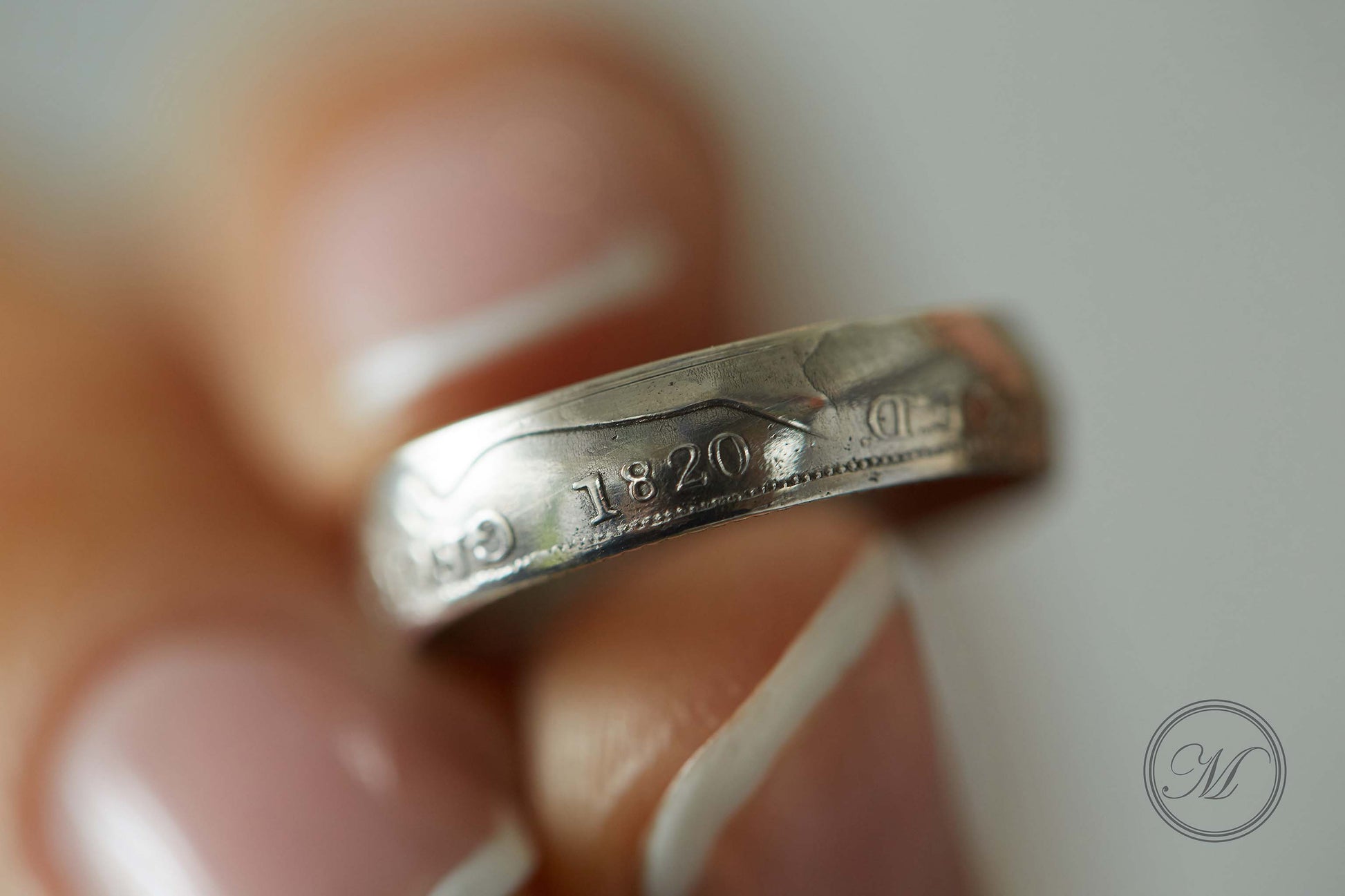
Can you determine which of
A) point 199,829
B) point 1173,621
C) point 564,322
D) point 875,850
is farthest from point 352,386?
point 1173,621

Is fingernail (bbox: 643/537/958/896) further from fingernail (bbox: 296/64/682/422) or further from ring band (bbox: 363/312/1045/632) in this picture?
fingernail (bbox: 296/64/682/422)

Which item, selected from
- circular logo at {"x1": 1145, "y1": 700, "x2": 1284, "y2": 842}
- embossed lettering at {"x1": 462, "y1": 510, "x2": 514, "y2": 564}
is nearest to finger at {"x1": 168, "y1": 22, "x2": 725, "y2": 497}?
embossed lettering at {"x1": 462, "y1": 510, "x2": 514, "y2": 564}

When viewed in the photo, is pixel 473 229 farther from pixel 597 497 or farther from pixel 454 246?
pixel 597 497

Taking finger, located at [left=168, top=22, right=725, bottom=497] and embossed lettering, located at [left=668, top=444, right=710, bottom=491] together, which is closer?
embossed lettering, located at [left=668, top=444, right=710, bottom=491]

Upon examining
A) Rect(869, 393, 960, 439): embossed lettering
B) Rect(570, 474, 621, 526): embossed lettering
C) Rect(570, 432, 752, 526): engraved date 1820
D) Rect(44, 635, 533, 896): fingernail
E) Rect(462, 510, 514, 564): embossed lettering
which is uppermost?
Rect(869, 393, 960, 439): embossed lettering

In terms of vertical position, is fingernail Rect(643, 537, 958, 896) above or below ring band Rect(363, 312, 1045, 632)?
below

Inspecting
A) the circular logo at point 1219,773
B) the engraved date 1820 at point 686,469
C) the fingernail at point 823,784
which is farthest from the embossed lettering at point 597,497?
the circular logo at point 1219,773

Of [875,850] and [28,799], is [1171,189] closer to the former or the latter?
[875,850]
